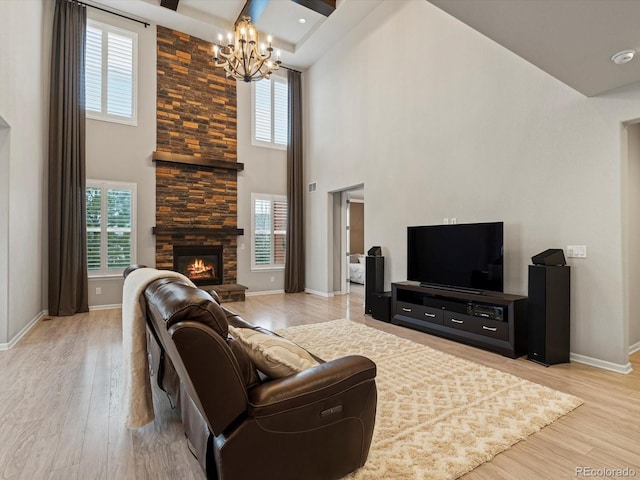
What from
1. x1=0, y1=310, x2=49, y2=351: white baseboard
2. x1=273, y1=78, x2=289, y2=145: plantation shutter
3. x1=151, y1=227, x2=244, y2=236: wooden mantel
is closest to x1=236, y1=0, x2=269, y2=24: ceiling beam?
x1=273, y1=78, x2=289, y2=145: plantation shutter

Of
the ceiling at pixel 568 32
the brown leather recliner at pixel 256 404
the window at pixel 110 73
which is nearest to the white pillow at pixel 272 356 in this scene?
the brown leather recliner at pixel 256 404

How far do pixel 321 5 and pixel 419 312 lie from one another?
5344mm

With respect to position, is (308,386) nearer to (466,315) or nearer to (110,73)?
(466,315)

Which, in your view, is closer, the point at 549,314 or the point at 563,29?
the point at 563,29

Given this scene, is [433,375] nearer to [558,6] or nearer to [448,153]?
[558,6]

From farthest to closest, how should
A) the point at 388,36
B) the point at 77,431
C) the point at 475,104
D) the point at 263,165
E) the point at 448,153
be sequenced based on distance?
1. the point at 263,165
2. the point at 388,36
3. the point at 448,153
4. the point at 475,104
5. the point at 77,431

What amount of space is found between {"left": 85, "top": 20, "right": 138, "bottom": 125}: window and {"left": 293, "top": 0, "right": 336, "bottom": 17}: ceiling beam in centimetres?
324

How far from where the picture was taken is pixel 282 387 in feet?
4.80

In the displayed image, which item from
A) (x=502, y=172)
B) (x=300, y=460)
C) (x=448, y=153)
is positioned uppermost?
(x=448, y=153)

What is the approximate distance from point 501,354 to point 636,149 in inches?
106

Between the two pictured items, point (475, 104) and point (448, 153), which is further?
point (448, 153)

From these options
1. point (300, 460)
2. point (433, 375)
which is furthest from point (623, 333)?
point (300, 460)

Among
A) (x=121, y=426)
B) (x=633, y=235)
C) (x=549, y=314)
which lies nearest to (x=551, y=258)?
(x=549, y=314)

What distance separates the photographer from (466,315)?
4.07 meters
